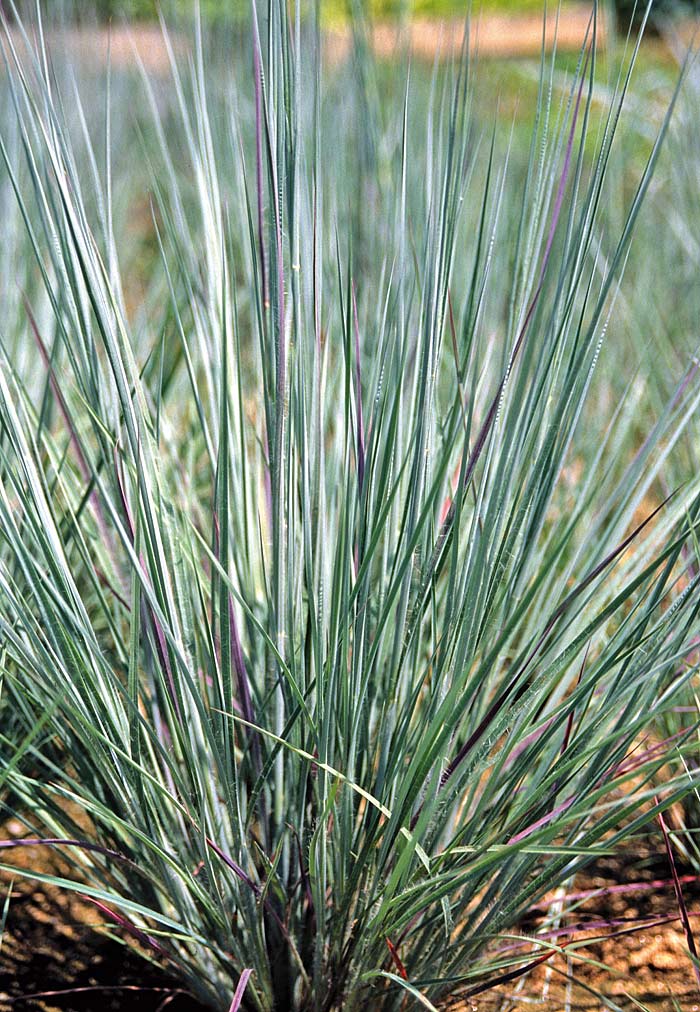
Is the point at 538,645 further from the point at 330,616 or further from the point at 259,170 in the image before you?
the point at 259,170

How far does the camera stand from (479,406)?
1.16 m

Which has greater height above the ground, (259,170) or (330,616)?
(259,170)

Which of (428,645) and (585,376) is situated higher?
(585,376)

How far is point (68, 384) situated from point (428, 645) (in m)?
0.47

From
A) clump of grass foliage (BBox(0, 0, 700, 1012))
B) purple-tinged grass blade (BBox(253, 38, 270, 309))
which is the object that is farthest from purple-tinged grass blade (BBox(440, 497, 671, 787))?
purple-tinged grass blade (BBox(253, 38, 270, 309))

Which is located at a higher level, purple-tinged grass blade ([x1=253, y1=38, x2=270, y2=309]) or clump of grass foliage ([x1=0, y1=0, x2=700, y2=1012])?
purple-tinged grass blade ([x1=253, y1=38, x2=270, y2=309])

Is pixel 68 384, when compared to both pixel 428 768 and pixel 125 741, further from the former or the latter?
pixel 428 768

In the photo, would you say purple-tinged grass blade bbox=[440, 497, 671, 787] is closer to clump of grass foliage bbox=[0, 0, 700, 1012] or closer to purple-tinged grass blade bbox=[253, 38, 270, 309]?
clump of grass foliage bbox=[0, 0, 700, 1012]

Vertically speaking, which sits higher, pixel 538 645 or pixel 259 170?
pixel 259 170

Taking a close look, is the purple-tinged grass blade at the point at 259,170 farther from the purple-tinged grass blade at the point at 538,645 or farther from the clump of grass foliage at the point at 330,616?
the purple-tinged grass blade at the point at 538,645

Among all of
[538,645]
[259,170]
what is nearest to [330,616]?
[538,645]

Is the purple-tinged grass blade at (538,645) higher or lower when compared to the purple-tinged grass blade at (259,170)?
lower

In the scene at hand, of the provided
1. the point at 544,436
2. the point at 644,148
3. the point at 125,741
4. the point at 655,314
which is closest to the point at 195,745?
the point at 125,741

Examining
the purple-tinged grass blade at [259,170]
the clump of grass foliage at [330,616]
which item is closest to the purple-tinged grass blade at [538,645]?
the clump of grass foliage at [330,616]
